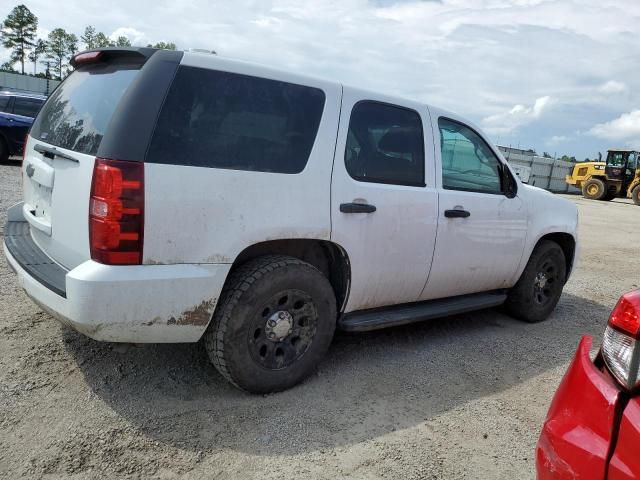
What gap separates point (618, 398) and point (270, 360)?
1.91 meters

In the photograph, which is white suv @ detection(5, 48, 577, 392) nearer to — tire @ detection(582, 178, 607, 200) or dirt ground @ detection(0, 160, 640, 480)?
dirt ground @ detection(0, 160, 640, 480)

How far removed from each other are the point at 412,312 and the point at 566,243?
2295 millimetres

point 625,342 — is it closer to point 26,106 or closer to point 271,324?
point 271,324

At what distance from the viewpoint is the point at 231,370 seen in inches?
112

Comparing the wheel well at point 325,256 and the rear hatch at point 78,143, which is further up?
the rear hatch at point 78,143

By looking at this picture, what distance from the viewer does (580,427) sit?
1.55 metres

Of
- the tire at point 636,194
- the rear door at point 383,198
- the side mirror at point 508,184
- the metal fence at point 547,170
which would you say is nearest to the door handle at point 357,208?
the rear door at point 383,198

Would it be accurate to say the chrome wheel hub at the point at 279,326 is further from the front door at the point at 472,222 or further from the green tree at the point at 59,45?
the green tree at the point at 59,45

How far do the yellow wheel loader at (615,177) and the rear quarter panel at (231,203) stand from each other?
27193 mm

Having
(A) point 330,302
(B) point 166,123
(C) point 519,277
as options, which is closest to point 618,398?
(A) point 330,302

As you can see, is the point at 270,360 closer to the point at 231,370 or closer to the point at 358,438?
the point at 231,370

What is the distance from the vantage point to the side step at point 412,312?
3.42 meters

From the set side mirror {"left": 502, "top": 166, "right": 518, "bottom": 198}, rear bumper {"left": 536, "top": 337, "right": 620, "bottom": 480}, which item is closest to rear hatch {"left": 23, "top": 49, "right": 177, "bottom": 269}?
rear bumper {"left": 536, "top": 337, "right": 620, "bottom": 480}

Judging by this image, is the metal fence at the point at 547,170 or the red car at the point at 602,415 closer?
the red car at the point at 602,415
